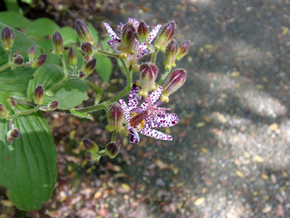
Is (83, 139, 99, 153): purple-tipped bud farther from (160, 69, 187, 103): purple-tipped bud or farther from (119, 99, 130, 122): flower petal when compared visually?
(160, 69, 187, 103): purple-tipped bud

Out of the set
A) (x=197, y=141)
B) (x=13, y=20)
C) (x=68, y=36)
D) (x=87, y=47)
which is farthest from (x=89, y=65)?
(x=197, y=141)

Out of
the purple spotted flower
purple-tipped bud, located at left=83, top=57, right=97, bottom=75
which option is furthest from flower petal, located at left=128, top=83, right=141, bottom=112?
purple-tipped bud, located at left=83, top=57, right=97, bottom=75

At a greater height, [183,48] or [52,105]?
[183,48]

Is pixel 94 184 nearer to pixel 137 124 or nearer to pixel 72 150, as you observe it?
pixel 72 150

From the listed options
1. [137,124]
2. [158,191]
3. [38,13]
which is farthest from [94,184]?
[38,13]

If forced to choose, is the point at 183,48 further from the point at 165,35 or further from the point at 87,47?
the point at 87,47
